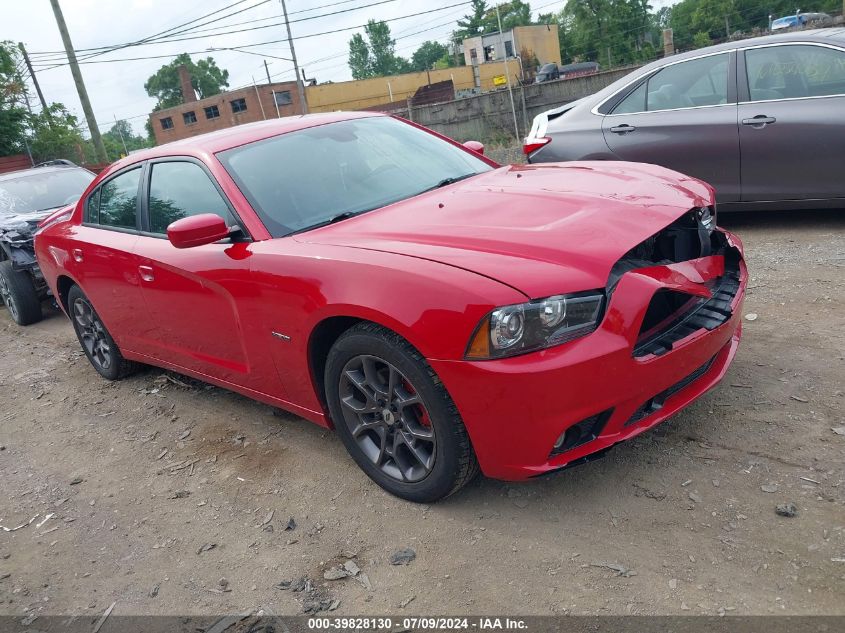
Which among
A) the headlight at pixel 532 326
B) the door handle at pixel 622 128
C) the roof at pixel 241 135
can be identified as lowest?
the headlight at pixel 532 326

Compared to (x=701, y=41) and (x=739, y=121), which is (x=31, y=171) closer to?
(x=739, y=121)

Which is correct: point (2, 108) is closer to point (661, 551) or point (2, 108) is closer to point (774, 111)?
point (774, 111)

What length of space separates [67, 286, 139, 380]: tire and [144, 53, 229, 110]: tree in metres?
90.0

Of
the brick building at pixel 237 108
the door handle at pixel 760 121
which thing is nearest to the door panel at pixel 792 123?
the door handle at pixel 760 121

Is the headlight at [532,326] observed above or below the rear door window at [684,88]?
below

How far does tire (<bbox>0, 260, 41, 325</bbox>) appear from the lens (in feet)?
24.3

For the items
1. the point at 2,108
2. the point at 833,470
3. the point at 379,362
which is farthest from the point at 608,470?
the point at 2,108

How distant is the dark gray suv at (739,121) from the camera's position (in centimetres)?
527

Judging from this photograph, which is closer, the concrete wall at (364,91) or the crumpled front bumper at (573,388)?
the crumpled front bumper at (573,388)

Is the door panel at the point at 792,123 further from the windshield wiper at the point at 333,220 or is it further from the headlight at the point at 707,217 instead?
the windshield wiper at the point at 333,220

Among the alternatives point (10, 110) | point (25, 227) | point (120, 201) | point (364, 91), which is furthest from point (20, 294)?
point (364, 91)

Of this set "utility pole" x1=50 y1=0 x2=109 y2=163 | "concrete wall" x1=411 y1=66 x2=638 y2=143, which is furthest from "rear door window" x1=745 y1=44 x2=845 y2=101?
"utility pole" x1=50 y1=0 x2=109 y2=163

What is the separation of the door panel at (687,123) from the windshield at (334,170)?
2.43 m

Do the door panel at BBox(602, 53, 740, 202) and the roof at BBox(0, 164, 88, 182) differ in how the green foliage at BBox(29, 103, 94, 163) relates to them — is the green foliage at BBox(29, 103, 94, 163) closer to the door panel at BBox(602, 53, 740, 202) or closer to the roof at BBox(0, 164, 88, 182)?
the roof at BBox(0, 164, 88, 182)
